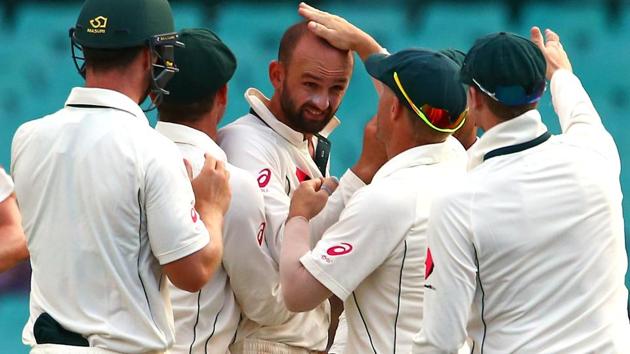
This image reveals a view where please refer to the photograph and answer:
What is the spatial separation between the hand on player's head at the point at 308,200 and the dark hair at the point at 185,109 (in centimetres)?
42

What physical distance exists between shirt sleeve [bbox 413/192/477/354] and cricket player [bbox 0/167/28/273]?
1.62 metres

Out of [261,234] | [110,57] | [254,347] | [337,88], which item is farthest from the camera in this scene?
[337,88]

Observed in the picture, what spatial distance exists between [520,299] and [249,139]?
1304 mm

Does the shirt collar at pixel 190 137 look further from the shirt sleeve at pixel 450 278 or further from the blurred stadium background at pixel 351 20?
the blurred stadium background at pixel 351 20

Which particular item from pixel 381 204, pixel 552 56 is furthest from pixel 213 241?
pixel 552 56

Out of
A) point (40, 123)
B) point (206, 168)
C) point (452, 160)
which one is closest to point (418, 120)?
point (452, 160)

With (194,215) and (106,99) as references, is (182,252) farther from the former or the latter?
(106,99)

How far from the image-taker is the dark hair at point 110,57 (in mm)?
3559

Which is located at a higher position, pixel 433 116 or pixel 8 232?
pixel 433 116

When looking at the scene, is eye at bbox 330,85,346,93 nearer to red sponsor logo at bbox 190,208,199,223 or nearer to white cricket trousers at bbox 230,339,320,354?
white cricket trousers at bbox 230,339,320,354

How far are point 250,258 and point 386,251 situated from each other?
0.56 meters

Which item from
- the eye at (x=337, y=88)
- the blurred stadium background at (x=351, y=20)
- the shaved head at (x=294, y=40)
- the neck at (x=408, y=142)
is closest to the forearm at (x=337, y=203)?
the neck at (x=408, y=142)

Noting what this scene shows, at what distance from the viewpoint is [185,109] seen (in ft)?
14.0

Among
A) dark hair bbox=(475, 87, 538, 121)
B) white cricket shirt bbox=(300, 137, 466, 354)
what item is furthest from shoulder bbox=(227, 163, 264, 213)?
dark hair bbox=(475, 87, 538, 121)
